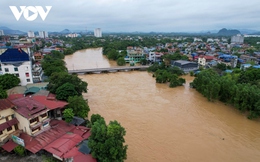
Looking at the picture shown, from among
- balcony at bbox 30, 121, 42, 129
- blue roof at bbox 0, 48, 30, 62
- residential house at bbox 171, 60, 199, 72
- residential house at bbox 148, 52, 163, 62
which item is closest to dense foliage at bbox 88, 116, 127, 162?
balcony at bbox 30, 121, 42, 129

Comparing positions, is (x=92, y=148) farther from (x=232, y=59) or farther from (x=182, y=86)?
(x=232, y=59)

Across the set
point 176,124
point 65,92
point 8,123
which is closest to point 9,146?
point 8,123

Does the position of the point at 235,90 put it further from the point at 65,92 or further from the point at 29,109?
the point at 29,109

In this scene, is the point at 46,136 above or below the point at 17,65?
below

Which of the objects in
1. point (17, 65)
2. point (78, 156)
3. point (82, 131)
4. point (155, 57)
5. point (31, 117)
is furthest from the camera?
point (155, 57)

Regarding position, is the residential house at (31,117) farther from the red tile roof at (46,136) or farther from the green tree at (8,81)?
the green tree at (8,81)

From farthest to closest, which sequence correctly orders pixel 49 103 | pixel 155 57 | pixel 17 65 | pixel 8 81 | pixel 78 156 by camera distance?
pixel 155 57, pixel 17 65, pixel 8 81, pixel 49 103, pixel 78 156
